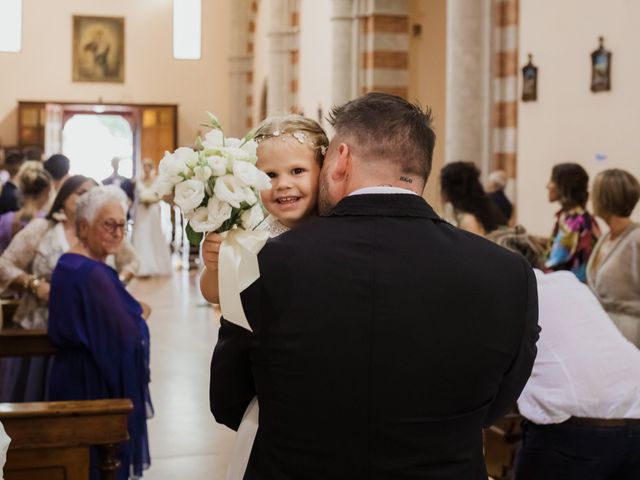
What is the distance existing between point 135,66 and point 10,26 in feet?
11.4

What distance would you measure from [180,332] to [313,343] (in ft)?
30.8

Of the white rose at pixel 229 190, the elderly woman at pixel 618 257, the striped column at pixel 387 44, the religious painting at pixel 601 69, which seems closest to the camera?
the white rose at pixel 229 190

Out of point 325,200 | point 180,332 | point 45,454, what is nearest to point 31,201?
point 45,454

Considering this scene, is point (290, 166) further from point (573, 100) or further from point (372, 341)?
point (573, 100)

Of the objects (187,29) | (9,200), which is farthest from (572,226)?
(187,29)

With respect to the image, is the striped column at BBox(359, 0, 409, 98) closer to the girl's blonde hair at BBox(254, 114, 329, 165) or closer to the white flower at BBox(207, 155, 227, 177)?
the girl's blonde hair at BBox(254, 114, 329, 165)

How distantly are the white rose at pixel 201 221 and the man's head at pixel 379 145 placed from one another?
0.95ft

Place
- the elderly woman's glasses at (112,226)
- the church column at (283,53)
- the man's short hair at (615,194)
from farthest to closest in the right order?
the church column at (283,53), the man's short hair at (615,194), the elderly woman's glasses at (112,226)

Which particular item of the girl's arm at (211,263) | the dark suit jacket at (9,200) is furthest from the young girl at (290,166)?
the dark suit jacket at (9,200)

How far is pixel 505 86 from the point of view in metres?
10.8

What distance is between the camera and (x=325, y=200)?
7.83ft

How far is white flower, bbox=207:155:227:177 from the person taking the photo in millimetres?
2322

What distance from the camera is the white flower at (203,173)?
2.32m

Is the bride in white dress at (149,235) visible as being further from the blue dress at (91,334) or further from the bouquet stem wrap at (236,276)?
the bouquet stem wrap at (236,276)
